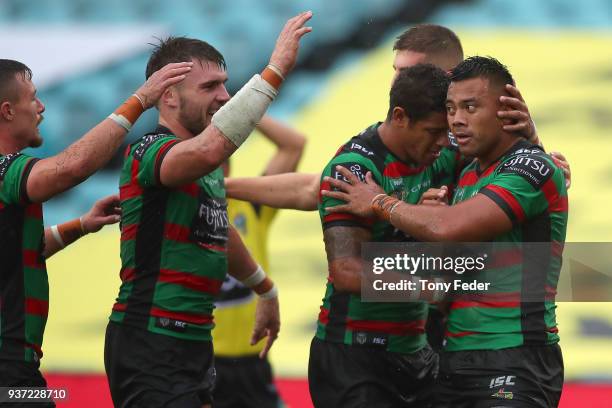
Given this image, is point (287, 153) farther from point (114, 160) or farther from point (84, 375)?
point (114, 160)

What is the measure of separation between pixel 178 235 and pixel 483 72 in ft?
4.26

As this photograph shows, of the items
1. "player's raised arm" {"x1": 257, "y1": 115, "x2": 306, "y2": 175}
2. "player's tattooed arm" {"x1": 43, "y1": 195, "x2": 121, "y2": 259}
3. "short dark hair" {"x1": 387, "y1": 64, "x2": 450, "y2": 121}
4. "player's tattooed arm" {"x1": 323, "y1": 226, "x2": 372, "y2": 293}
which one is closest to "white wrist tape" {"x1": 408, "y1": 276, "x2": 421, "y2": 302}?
"player's tattooed arm" {"x1": 323, "y1": 226, "x2": 372, "y2": 293}

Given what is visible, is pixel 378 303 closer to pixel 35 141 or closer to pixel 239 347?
pixel 35 141

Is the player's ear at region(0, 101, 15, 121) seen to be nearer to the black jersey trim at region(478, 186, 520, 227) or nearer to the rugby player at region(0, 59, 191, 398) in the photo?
the rugby player at region(0, 59, 191, 398)

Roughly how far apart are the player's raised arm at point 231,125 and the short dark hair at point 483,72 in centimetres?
60

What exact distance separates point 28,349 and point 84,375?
3869mm

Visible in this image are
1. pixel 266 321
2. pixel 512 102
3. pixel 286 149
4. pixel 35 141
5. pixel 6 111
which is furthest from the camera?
pixel 286 149

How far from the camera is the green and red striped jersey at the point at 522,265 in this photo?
3.82 m

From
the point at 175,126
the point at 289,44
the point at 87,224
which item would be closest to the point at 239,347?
the point at 87,224

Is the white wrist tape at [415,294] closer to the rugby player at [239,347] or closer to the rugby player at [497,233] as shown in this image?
the rugby player at [497,233]

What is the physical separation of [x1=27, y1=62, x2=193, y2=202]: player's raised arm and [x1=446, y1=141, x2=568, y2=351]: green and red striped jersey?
1.26 meters

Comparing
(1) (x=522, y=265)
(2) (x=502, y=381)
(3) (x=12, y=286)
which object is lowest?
(2) (x=502, y=381)

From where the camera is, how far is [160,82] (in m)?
4.04

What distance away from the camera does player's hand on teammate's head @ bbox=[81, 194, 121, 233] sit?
4648mm
